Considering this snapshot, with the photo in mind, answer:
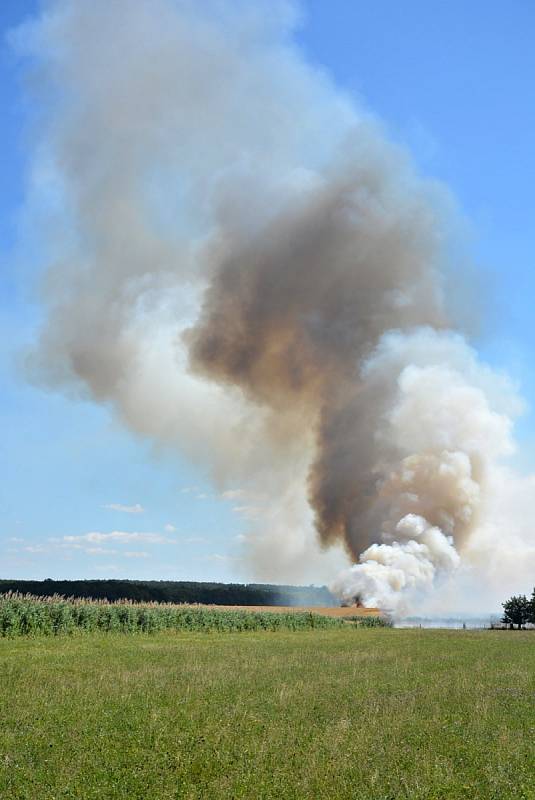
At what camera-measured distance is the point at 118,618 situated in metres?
49.5

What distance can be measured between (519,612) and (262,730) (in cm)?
8538

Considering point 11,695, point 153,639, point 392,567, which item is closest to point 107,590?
point 392,567

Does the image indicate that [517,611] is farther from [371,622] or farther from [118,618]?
[118,618]

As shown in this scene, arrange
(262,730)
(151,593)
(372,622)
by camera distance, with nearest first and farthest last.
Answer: (262,730) < (372,622) < (151,593)

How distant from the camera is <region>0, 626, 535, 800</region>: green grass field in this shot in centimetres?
1238

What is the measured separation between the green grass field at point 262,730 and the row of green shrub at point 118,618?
14.1 metres

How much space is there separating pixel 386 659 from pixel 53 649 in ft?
57.8

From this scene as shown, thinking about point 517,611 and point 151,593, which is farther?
point 151,593

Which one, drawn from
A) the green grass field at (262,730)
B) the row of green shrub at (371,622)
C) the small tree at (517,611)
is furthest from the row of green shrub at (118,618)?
the small tree at (517,611)

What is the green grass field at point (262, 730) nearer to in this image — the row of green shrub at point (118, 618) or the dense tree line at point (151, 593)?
the row of green shrub at point (118, 618)

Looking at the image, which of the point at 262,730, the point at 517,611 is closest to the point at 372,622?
the point at 517,611

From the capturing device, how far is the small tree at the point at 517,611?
3575 inches

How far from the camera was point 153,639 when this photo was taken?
45.3 metres

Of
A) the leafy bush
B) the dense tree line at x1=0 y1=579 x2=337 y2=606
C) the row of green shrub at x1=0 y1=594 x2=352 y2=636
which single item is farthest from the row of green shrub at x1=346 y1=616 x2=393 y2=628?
the dense tree line at x1=0 y1=579 x2=337 y2=606
